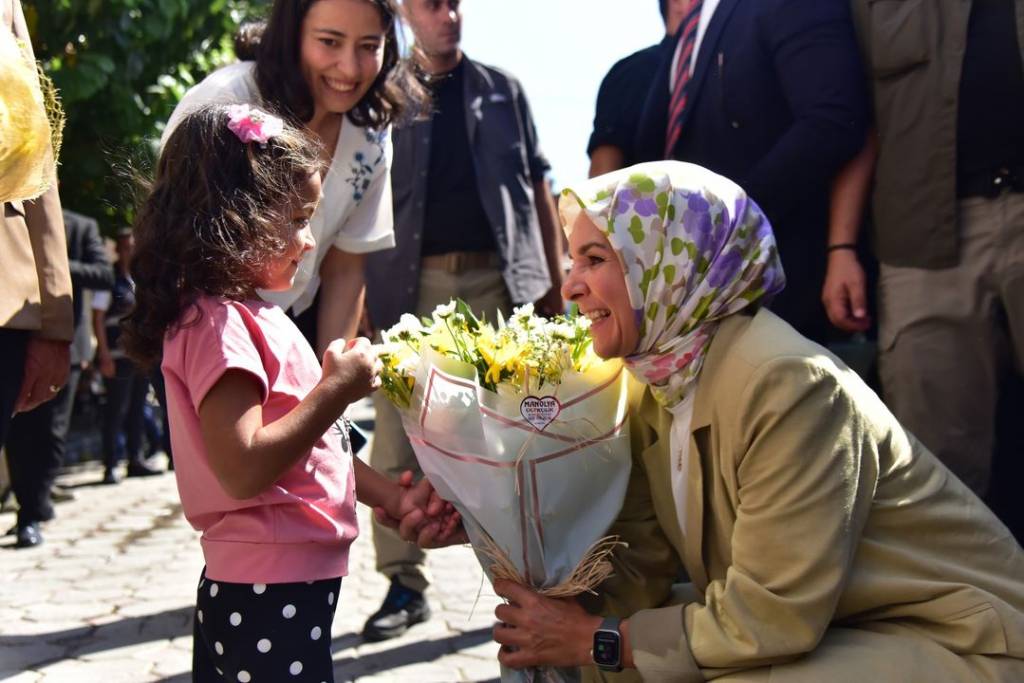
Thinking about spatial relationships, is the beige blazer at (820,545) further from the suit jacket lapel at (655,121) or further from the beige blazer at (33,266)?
the beige blazer at (33,266)

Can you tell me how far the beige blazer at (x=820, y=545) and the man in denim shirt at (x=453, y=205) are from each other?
2.23 metres

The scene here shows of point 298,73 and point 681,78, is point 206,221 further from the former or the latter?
point 681,78

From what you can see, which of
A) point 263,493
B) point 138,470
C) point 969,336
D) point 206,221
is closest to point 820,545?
point 263,493

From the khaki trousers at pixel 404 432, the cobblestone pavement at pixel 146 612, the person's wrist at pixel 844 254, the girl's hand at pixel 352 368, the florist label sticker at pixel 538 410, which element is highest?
the person's wrist at pixel 844 254

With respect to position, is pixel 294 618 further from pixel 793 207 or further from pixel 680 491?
pixel 793 207

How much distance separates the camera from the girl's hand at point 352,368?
102 inches

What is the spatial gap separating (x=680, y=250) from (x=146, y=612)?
11.0 ft

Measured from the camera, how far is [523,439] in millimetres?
2775

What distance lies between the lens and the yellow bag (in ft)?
7.07

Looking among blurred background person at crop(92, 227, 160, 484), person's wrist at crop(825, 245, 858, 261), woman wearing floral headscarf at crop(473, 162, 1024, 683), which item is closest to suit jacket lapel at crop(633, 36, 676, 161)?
person's wrist at crop(825, 245, 858, 261)

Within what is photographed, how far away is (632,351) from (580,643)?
0.70 m

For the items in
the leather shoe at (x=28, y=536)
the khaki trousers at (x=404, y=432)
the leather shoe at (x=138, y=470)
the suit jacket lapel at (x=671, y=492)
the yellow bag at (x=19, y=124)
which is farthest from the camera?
the leather shoe at (x=138, y=470)

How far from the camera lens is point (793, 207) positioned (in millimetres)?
3883

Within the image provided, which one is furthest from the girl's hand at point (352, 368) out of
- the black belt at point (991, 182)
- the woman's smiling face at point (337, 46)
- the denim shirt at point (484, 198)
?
the denim shirt at point (484, 198)
